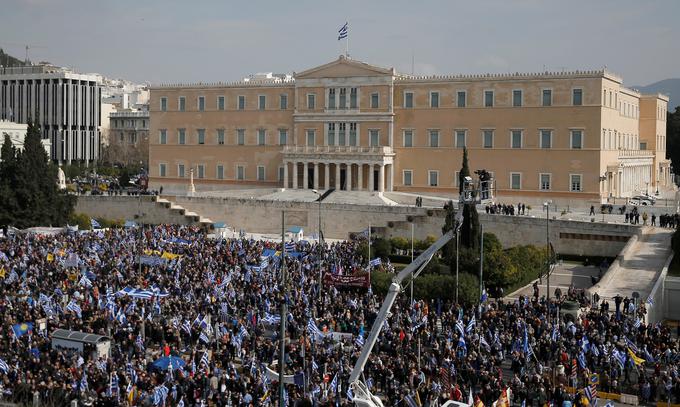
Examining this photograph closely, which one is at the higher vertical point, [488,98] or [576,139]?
[488,98]

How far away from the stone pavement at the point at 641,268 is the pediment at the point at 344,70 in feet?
79.2

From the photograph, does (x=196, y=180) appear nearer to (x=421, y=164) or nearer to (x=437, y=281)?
(x=421, y=164)

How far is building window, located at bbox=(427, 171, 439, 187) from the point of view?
60438mm

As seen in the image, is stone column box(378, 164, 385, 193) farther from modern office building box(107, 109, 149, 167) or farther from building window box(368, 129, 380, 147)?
modern office building box(107, 109, 149, 167)

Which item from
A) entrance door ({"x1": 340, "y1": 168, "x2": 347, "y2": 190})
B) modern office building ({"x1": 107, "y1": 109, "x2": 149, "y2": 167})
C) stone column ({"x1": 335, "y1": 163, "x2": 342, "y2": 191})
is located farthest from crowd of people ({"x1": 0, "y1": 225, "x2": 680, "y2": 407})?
modern office building ({"x1": 107, "y1": 109, "x2": 149, "y2": 167})

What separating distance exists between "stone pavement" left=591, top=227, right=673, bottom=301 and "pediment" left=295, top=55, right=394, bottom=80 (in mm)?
24149

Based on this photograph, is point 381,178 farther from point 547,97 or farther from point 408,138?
point 547,97

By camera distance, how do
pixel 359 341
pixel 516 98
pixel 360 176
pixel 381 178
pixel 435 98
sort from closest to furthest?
pixel 359 341
pixel 516 98
pixel 435 98
pixel 381 178
pixel 360 176

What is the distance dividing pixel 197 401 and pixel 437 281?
1433 cm

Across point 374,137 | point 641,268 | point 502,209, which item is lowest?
point 641,268

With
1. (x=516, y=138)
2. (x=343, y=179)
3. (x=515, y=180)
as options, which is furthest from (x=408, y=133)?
(x=515, y=180)

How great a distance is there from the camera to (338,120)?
206 ft

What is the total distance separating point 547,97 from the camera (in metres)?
56.4

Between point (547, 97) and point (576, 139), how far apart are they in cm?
330
